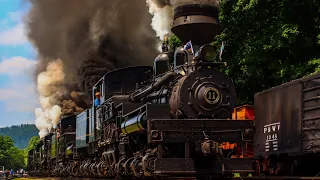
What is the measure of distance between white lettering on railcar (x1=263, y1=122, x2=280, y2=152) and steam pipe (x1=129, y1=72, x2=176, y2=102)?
9.19ft

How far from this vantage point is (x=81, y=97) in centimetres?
3494

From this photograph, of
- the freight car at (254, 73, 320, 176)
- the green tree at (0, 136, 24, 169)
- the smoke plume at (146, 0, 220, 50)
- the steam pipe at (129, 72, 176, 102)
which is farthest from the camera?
the green tree at (0, 136, 24, 169)

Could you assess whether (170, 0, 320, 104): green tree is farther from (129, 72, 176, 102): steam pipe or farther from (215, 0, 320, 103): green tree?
(129, 72, 176, 102): steam pipe

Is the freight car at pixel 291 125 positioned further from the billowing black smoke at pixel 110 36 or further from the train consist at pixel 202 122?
the billowing black smoke at pixel 110 36

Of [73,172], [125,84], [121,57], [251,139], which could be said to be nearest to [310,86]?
[251,139]

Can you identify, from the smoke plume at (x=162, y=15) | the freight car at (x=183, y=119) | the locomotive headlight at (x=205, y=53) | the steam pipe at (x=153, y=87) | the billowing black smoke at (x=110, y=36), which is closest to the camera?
the freight car at (x=183, y=119)

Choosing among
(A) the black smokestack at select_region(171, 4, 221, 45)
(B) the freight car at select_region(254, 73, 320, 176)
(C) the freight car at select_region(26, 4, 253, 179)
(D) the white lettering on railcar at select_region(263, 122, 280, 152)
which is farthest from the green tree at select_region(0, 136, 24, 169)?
(D) the white lettering on railcar at select_region(263, 122, 280, 152)

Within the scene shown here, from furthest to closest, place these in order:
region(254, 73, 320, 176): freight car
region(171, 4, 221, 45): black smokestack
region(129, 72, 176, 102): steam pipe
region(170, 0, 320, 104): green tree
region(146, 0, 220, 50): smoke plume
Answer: region(146, 0, 220, 50): smoke plume → region(170, 0, 320, 104): green tree → region(171, 4, 221, 45): black smokestack → region(129, 72, 176, 102): steam pipe → region(254, 73, 320, 176): freight car

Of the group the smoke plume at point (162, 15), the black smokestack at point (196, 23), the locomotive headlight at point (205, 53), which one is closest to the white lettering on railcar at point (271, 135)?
the locomotive headlight at point (205, 53)

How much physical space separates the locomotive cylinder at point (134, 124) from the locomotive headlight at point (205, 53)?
81.9 inches

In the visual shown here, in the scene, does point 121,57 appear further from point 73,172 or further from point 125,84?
point 125,84

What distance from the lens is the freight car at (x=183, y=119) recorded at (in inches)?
464

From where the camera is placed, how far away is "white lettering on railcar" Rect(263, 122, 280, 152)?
40.5 ft

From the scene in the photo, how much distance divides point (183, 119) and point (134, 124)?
139 cm
